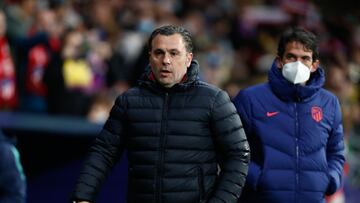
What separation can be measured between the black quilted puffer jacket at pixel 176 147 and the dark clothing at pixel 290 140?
0.86m

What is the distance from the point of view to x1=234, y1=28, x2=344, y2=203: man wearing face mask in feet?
26.0

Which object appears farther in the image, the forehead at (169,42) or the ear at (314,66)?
the ear at (314,66)

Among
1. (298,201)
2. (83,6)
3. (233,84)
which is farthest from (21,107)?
(298,201)

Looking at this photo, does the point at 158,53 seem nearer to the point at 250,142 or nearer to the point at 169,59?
the point at 169,59

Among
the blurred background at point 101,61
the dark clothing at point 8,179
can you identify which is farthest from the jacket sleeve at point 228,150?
the blurred background at point 101,61

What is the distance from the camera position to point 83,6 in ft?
56.4

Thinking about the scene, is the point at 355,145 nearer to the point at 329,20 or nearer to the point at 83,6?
the point at 329,20

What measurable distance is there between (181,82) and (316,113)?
135 cm

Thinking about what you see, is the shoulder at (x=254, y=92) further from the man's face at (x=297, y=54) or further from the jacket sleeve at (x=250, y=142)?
the man's face at (x=297, y=54)

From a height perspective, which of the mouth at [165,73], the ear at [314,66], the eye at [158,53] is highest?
the ear at [314,66]

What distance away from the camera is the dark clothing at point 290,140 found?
7.93 m

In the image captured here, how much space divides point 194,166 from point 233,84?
19.3ft

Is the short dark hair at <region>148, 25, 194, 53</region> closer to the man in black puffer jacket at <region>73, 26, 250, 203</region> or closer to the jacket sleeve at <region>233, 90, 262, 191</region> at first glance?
the man in black puffer jacket at <region>73, 26, 250, 203</region>

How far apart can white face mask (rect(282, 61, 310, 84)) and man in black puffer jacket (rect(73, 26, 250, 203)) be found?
966 millimetres
